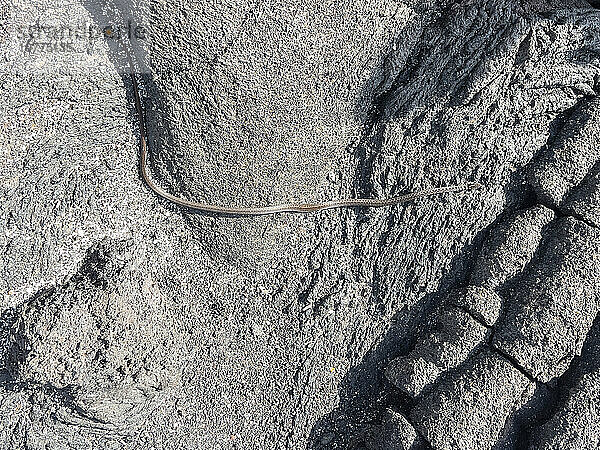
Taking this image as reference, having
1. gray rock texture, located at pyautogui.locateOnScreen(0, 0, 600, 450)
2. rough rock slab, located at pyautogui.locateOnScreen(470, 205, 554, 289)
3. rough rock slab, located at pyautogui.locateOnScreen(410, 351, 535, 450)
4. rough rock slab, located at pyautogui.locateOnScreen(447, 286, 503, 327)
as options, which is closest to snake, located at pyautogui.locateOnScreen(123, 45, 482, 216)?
gray rock texture, located at pyautogui.locateOnScreen(0, 0, 600, 450)

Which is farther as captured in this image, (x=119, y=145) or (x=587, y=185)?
(x=119, y=145)

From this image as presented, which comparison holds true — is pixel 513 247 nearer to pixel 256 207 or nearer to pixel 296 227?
pixel 296 227

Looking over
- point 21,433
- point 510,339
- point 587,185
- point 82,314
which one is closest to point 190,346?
point 82,314

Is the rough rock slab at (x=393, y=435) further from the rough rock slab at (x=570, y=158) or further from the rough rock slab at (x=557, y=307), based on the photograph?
the rough rock slab at (x=570, y=158)

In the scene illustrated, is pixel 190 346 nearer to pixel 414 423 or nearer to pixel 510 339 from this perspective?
pixel 414 423

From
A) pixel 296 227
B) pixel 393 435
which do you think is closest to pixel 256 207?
pixel 296 227

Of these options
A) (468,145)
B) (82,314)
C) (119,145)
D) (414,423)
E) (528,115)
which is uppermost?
(528,115)
